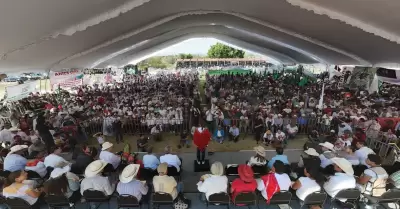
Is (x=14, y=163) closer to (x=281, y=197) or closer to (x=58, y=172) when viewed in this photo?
(x=58, y=172)

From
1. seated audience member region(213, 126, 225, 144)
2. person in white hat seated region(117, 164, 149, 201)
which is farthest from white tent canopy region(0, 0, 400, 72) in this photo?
seated audience member region(213, 126, 225, 144)

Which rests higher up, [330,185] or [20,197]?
[330,185]

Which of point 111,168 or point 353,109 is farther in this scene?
point 353,109

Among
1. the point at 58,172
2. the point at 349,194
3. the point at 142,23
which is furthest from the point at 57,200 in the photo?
the point at 142,23

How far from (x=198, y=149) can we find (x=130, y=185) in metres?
3.32

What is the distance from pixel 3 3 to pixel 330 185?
8.00 metres

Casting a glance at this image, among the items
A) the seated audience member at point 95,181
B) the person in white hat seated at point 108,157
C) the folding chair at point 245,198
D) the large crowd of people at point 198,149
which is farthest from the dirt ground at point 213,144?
the folding chair at point 245,198

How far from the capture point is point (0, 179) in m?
5.91

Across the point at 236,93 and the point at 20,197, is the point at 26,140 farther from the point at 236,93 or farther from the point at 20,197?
the point at 236,93

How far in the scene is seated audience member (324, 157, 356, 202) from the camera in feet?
17.8

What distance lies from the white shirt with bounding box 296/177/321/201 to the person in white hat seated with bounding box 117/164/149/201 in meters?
3.30

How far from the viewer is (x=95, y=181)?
5.52m

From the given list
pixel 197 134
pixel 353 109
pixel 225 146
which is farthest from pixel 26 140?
pixel 353 109

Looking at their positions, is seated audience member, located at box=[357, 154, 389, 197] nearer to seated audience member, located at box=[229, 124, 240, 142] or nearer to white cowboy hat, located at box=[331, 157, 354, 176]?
white cowboy hat, located at box=[331, 157, 354, 176]
